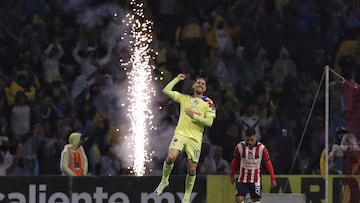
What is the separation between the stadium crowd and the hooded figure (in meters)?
2.07

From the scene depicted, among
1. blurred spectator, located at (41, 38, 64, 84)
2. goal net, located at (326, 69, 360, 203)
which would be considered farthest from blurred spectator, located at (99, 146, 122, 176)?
goal net, located at (326, 69, 360, 203)

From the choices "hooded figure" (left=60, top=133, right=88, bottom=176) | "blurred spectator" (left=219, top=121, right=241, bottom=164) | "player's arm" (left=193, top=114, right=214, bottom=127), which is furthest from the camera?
"blurred spectator" (left=219, top=121, right=241, bottom=164)

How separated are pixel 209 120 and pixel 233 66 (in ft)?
26.8

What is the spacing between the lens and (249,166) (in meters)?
29.6

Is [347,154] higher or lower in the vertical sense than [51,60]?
lower

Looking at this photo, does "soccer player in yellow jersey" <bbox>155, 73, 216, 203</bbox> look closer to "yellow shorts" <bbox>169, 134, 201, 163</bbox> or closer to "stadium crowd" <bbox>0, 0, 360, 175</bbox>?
"yellow shorts" <bbox>169, 134, 201, 163</bbox>

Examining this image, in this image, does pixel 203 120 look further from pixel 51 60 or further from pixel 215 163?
pixel 51 60

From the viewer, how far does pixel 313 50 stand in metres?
36.8

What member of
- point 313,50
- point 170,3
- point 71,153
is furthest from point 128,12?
point 71,153

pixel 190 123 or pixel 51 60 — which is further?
pixel 51 60

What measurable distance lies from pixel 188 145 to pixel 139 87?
8555 millimetres

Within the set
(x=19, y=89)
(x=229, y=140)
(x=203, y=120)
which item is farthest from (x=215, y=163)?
(x=203, y=120)

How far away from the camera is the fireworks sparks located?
34750 mm

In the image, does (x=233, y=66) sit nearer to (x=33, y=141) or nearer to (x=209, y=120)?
(x=33, y=141)
